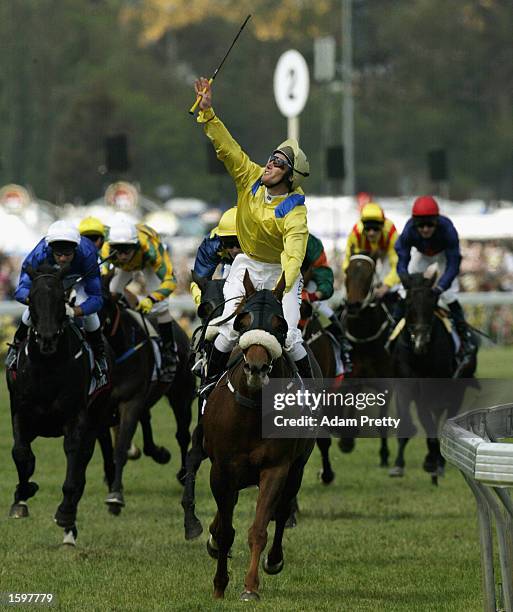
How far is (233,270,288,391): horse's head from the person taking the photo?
7141 mm

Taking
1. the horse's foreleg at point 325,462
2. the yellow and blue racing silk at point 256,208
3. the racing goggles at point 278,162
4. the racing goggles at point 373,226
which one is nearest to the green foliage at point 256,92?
the racing goggles at point 373,226

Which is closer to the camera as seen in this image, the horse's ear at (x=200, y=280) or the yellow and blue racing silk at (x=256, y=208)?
the yellow and blue racing silk at (x=256, y=208)

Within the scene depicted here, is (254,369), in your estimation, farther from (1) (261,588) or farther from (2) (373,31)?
(2) (373,31)

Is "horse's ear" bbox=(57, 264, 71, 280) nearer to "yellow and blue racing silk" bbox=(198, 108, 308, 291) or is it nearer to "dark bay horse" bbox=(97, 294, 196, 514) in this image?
"yellow and blue racing silk" bbox=(198, 108, 308, 291)

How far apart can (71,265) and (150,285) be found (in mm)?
2774

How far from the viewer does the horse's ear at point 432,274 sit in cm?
1228

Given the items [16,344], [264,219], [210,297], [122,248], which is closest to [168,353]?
[122,248]

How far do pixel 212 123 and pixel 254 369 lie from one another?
1.58 m

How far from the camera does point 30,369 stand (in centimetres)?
907

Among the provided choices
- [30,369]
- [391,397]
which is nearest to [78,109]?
[391,397]

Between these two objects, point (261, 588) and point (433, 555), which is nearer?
point (261, 588)

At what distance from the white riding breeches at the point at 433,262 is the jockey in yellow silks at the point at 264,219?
4652 mm

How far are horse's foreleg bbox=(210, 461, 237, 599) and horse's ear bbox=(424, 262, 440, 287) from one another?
4956mm

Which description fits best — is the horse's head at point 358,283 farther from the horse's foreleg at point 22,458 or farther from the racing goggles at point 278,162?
the racing goggles at point 278,162
